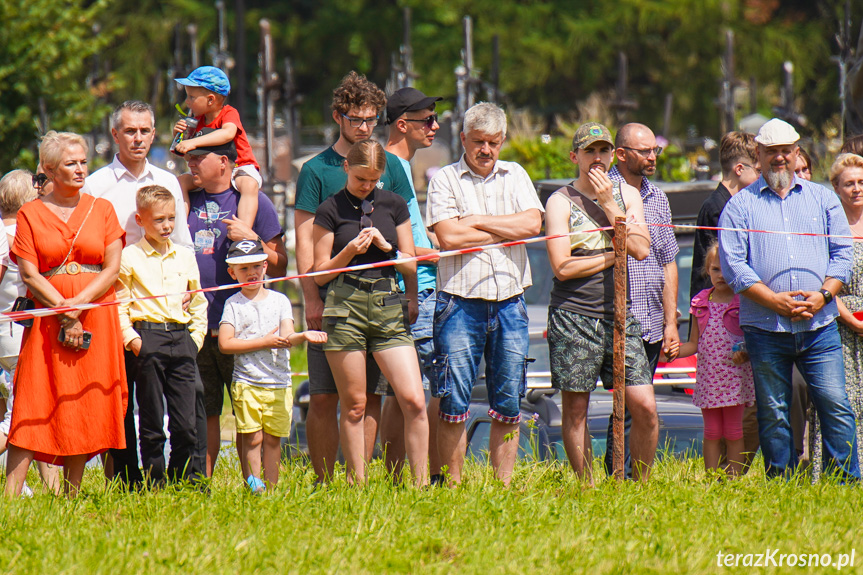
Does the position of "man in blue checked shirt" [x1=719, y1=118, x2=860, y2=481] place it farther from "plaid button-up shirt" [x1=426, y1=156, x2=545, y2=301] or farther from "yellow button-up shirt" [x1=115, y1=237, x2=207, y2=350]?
"yellow button-up shirt" [x1=115, y1=237, x2=207, y2=350]

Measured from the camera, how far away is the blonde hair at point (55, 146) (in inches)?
205

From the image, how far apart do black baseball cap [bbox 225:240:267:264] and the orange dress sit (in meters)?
0.69

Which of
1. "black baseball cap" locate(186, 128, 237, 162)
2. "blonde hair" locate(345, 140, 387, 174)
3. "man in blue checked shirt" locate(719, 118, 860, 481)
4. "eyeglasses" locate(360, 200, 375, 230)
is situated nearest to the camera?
"blonde hair" locate(345, 140, 387, 174)

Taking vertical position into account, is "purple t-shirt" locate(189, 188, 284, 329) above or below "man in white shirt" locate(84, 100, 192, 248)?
below

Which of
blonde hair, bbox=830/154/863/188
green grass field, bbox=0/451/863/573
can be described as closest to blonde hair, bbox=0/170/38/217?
green grass field, bbox=0/451/863/573

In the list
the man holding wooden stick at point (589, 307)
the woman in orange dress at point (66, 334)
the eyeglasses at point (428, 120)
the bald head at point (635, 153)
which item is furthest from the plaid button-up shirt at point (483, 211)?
the woman in orange dress at point (66, 334)

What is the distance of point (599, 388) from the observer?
8250 mm

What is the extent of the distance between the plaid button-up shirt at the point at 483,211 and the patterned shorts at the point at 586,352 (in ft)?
1.09

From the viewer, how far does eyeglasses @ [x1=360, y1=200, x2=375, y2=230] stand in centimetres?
537

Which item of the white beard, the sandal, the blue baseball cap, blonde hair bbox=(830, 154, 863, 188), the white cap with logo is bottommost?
the sandal

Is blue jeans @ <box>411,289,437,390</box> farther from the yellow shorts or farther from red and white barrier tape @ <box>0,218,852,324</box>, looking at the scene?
the yellow shorts

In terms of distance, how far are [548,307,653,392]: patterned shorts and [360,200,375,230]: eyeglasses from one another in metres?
1.13

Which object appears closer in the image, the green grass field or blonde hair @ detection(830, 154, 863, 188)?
the green grass field

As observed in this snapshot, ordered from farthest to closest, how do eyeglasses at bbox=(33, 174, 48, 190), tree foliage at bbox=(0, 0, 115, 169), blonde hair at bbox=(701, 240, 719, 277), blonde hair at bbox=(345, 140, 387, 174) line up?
tree foliage at bbox=(0, 0, 115, 169), eyeglasses at bbox=(33, 174, 48, 190), blonde hair at bbox=(701, 240, 719, 277), blonde hair at bbox=(345, 140, 387, 174)
